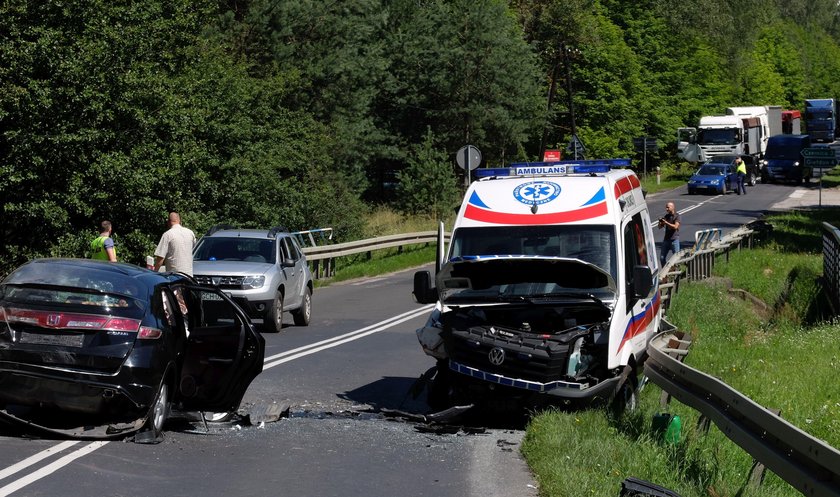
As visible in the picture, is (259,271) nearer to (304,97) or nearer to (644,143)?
(304,97)

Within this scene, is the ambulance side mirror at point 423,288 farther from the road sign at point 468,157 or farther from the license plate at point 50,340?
the road sign at point 468,157

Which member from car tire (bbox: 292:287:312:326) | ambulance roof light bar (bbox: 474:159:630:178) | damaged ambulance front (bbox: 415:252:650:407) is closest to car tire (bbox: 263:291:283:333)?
car tire (bbox: 292:287:312:326)

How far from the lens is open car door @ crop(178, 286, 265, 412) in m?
10.9

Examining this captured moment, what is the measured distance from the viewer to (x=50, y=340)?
9.38 m

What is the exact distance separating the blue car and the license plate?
197ft

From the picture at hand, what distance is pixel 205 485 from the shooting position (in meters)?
8.19

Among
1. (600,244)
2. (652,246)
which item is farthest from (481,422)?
(652,246)

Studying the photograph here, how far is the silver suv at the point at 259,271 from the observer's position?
19.7 m

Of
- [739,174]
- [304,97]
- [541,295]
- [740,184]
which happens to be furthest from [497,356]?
[740,184]

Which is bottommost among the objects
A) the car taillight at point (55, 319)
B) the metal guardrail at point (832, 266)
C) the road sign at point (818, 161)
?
the metal guardrail at point (832, 266)

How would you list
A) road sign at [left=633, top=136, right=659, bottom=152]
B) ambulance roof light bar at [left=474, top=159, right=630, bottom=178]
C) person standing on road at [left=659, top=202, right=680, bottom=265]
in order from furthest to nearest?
road sign at [left=633, top=136, right=659, bottom=152] < person standing on road at [left=659, top=202, right=680, bottom=265] < ambulance roof light bar at [left=474, top=159, right=630, bottom=178]

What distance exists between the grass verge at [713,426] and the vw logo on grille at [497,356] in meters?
0.60

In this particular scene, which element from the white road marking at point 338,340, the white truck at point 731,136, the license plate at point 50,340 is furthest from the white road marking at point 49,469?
the white truck at point 731,136

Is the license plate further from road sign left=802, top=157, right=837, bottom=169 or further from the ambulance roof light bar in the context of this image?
road sign left=802, top=157, right=837, bottom=169
